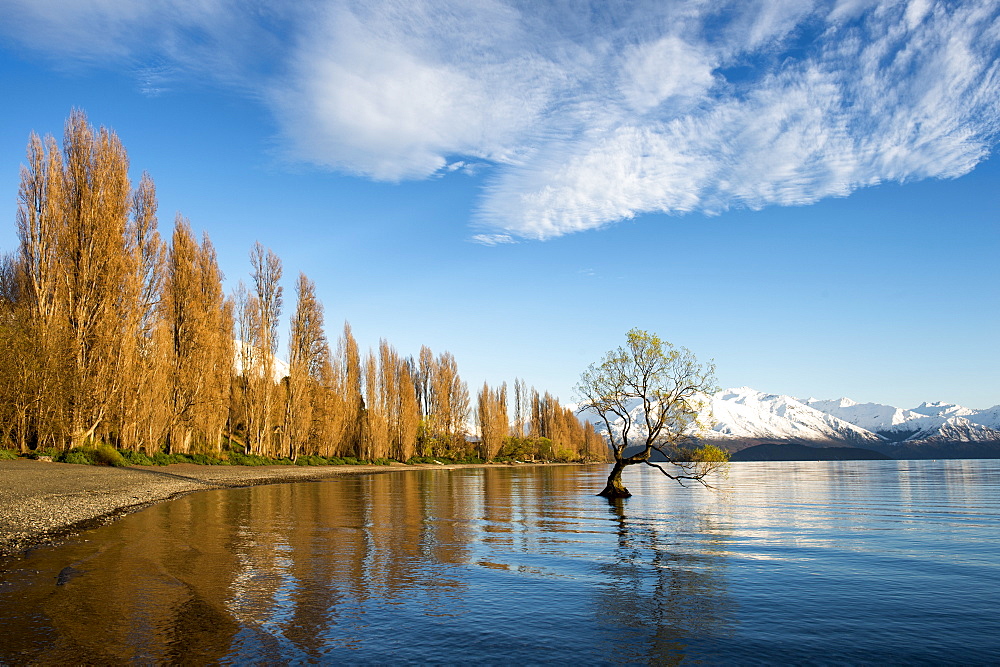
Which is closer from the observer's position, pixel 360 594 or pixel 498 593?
pixel 360 594

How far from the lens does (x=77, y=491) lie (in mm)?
25156

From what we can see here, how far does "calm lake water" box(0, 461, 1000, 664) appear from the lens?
8.26 meters

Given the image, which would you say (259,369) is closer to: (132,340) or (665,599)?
(132,340)

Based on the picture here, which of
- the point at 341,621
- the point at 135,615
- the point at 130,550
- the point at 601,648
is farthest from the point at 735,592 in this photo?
the point at 130,550

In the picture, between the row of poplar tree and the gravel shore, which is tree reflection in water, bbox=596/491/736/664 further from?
the row of poplar tree

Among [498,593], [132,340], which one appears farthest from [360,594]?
[132,340]

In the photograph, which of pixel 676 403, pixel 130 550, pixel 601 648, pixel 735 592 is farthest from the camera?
pixel 676 403

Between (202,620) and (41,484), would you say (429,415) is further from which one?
(202,620)

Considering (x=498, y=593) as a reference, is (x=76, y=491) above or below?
above

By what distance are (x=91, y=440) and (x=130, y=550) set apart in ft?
107

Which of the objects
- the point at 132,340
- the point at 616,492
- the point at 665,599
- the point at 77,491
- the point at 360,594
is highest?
the point at 132,340

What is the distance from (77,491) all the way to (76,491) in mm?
65

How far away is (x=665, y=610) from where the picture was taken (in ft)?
33.8

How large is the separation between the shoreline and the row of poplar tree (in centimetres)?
475
